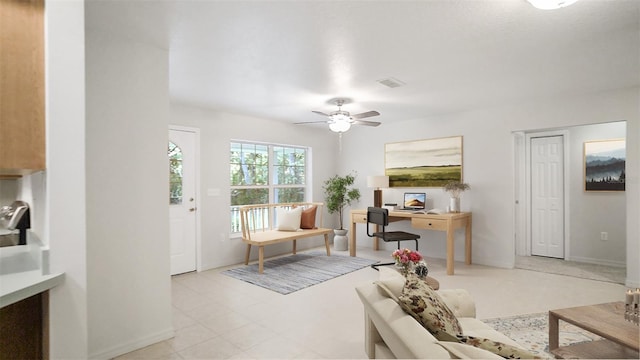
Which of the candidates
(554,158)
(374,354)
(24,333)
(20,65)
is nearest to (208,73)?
(20,65)

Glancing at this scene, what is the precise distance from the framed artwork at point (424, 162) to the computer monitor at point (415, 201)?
20 centimetres

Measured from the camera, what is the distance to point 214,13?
209 cm

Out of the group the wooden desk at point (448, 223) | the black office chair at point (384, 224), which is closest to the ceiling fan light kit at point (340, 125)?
the black office chair at point (384, 224)

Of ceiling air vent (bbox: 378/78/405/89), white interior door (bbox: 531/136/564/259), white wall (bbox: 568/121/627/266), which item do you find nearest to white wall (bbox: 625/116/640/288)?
white wall (bbox: 568/121/627/266)

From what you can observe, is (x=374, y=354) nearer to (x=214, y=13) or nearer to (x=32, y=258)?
(x=32, y=258)

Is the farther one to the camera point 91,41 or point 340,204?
point 340,204

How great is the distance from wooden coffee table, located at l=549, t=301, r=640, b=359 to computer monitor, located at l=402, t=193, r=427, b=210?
314 cm

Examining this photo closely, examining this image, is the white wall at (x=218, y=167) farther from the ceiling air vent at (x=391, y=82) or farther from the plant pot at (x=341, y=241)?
the ceiling air vent at (x=391, y=82)

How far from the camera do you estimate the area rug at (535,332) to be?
2.42 meters

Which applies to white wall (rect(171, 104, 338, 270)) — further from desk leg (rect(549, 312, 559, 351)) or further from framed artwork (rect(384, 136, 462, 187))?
desk leg (rect(549, 312, 559, 351))

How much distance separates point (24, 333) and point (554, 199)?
6.38m

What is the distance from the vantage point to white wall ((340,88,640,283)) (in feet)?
12.4

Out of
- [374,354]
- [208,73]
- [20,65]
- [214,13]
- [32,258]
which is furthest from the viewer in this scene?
[208,73]

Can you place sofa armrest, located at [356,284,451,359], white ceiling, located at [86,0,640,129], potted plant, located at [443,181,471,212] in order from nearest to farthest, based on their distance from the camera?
sofa armrest, located at [356,284,451,359] < white ceiling, located at [86,0,640,129] < potted plant, located at [443,181,471,212]
